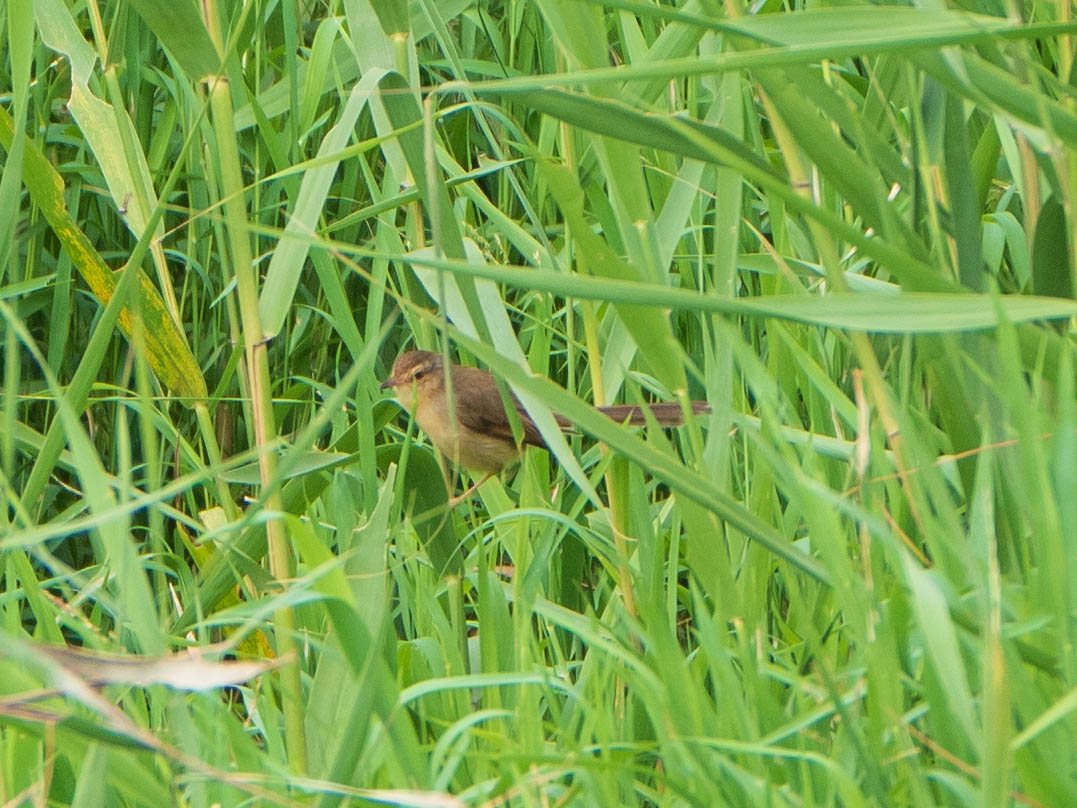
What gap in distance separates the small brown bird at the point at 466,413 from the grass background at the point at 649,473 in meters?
0.44

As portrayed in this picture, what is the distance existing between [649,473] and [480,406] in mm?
1596

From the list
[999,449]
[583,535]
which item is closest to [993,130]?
[999,449]

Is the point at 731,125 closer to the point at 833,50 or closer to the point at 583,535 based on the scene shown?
the point at 583,535

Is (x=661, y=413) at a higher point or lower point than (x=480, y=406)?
higher

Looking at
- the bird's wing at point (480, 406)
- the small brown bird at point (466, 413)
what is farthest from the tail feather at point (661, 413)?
the bird's wing at point (480, 406)

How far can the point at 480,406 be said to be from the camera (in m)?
3.49

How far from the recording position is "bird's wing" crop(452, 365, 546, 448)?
3404mm

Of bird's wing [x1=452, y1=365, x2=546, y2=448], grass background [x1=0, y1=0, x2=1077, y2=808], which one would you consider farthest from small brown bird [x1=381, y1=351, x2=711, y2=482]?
grass background [x1=0, y1=0, x2=1077, y2=808]

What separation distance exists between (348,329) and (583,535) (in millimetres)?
765

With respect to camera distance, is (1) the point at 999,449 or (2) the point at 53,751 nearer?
(2) the point at 53,751

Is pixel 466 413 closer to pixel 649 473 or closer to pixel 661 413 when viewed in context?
pixel 661 413

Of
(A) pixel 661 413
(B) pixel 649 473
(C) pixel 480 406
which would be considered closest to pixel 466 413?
(C) pixel 480 406

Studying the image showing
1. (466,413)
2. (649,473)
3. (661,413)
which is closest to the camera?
(649,473)

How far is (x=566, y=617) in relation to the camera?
195 centimetres
